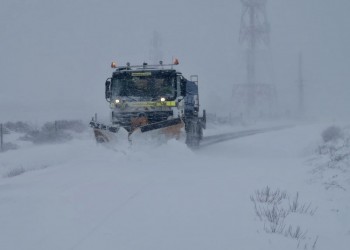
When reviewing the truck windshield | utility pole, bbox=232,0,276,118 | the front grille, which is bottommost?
the front grille

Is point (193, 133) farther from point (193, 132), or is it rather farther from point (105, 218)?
point (105, 218)

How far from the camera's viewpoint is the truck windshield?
1590 centimetres

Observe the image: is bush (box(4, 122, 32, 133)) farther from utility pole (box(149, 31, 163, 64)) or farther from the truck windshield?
utility pole (box(149, 31, 163, 64))

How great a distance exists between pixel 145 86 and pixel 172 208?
9363mm

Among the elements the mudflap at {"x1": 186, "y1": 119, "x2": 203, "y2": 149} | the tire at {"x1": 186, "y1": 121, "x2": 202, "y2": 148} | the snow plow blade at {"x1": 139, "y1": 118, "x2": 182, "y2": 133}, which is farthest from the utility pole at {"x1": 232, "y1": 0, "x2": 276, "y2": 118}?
the snow plow blade at {"x1": 139, "y1": 118, "x2": 182, "y2": 133}

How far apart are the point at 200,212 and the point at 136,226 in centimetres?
120

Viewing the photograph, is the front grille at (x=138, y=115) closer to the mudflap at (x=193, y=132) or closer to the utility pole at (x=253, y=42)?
the mudflap at (x=193, y=132)

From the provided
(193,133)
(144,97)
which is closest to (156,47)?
(193,133)

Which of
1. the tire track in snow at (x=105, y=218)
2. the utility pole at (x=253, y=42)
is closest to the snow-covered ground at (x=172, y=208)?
the tire track in snow at (x=105, y=218)

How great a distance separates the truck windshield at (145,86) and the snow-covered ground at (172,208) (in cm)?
391

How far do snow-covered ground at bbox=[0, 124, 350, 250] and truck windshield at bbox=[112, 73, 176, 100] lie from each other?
3.91m

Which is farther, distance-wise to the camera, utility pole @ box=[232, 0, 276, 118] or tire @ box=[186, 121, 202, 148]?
utility pole @ box=[232, 0, 276, 118]

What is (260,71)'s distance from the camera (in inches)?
2534

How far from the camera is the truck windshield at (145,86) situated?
52.2 ft
